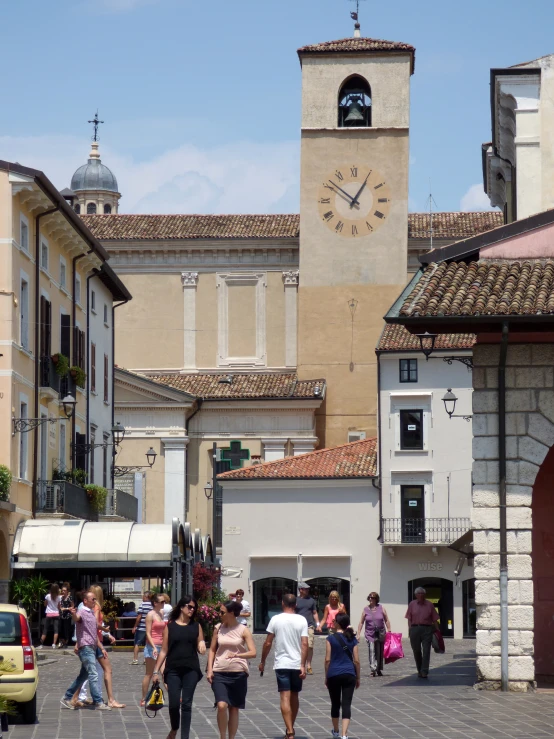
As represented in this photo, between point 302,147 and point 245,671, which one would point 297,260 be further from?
point 245,671

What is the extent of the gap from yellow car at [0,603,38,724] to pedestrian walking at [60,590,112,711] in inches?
51.3

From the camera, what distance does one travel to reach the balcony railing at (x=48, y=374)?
3636 cm

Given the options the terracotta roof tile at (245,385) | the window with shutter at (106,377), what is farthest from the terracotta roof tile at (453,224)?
the window with shutter at (106,377)

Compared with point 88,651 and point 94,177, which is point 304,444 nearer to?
point 88,651

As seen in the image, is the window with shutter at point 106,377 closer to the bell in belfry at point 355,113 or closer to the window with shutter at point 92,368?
Result: the window with shutter at point 92,368

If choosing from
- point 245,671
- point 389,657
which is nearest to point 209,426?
point 389,657

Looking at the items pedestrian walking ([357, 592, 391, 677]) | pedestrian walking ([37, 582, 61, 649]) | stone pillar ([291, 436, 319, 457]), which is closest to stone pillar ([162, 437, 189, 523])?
stone pillar ([291, 436, 319, 457])

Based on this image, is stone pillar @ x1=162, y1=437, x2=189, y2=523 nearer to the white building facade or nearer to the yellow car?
the white building facade

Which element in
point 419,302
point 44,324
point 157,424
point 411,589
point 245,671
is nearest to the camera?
point 245,671

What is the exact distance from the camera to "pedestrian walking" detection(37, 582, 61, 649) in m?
31.6

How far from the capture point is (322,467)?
49.1m

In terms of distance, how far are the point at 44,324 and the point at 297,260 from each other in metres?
24.1

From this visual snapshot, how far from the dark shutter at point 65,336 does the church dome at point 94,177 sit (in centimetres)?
7275

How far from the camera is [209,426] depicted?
185 ft
